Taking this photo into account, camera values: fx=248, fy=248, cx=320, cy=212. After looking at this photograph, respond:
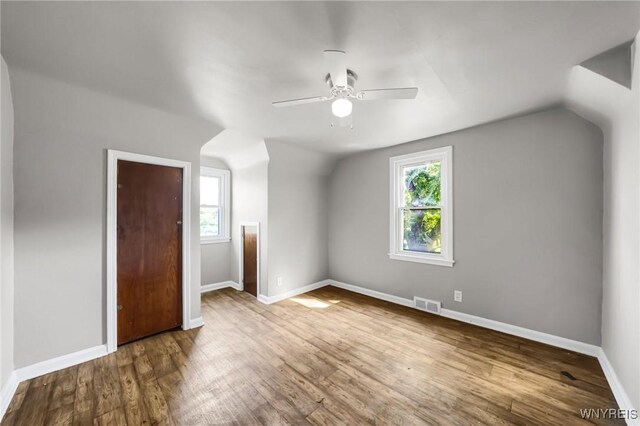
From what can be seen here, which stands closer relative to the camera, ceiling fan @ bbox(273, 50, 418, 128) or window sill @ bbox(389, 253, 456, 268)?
ceiling fan @ bbox(273, 50, 418, 128)

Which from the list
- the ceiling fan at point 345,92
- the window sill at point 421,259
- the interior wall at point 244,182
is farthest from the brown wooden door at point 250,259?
the ceiling fan at point 345,92

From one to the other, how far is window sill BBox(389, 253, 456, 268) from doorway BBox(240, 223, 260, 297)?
6.95 feet

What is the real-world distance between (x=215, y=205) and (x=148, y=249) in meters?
1.88

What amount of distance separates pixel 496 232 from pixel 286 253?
286 centimetres

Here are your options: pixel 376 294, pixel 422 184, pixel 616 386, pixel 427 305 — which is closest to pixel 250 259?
pixel 376 294

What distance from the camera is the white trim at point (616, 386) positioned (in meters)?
1.59

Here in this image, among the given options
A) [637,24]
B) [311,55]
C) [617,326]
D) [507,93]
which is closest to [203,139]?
[311,55]

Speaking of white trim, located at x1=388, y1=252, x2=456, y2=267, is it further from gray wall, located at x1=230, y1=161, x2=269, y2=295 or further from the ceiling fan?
the ceiling fan

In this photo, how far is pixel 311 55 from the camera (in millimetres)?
1607

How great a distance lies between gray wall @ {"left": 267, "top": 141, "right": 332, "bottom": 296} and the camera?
3.83 meters

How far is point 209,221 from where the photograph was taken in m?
4.48

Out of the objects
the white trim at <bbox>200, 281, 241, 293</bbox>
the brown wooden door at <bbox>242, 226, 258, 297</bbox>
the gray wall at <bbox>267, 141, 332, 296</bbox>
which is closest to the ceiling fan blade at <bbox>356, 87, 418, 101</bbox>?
the gray wall at <bbox>267, 141, 332, 296</bbox>

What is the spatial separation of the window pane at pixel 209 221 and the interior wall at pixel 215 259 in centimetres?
22

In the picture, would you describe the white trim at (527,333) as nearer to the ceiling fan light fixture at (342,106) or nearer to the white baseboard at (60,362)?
the ceiling fan light fixture at (342,106)
